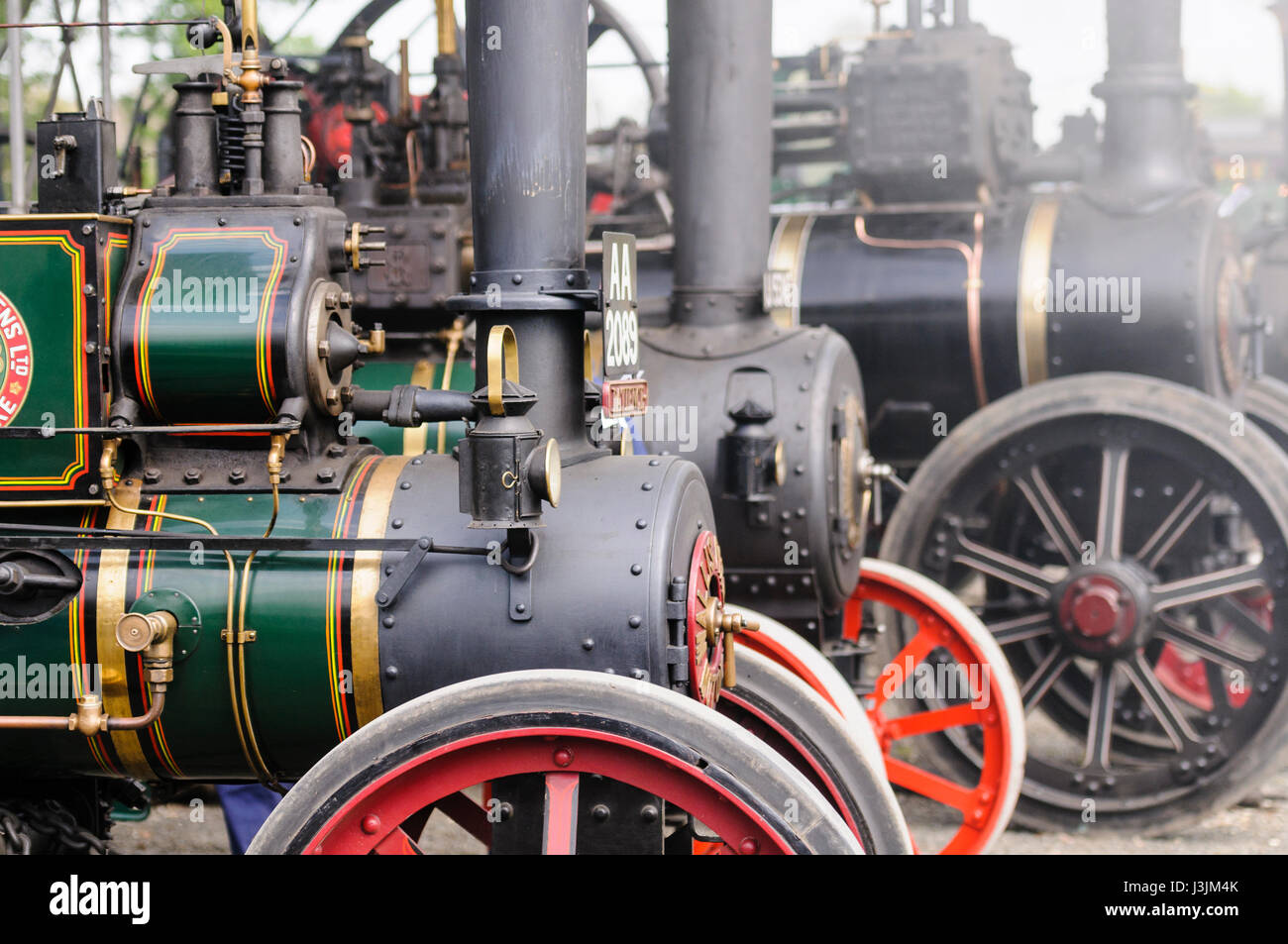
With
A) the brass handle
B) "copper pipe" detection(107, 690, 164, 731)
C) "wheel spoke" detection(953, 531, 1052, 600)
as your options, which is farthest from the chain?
"wheel spoke" detection(953, 531, 1052, 600)

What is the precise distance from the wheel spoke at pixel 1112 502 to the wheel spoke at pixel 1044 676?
344 mm

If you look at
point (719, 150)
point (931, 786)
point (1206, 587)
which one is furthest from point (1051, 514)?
point (719, 150)

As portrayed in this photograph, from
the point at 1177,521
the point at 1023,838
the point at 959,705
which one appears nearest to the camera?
the point at 959,705

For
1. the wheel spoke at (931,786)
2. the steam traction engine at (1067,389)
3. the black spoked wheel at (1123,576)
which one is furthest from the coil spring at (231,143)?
the black spoked wheel at (1123,576)

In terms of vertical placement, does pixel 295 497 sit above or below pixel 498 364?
below

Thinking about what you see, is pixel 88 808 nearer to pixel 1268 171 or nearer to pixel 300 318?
pixel 300 318

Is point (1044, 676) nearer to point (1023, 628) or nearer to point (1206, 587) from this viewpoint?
point (1023, 628)

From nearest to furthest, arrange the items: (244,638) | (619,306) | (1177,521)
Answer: (244,638)
(619,306)
(1177,521)

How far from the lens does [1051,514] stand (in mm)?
5160

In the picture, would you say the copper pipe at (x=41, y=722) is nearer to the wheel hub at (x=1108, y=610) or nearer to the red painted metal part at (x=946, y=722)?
the red painted metal part at (x=946, y=722)

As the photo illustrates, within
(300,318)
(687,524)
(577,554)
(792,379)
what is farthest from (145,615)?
(792,379)

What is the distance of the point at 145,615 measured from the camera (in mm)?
2779

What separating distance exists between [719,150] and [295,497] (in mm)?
1846

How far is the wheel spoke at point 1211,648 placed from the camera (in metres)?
4.96
